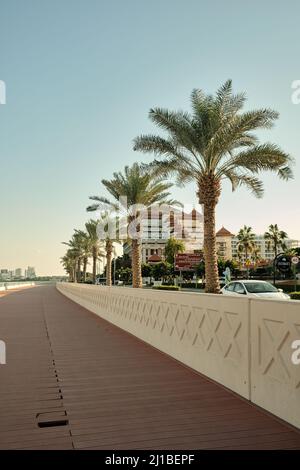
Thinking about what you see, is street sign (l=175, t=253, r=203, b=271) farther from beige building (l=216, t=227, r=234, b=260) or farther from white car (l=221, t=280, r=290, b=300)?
beige building (l=216, t=227, r=234, b=260)

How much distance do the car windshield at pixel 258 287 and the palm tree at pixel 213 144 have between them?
211 cm

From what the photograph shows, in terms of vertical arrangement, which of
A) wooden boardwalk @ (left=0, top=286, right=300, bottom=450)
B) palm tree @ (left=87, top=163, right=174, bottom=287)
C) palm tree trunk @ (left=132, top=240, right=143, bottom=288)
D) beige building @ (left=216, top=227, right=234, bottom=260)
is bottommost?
wooden boardwalk @ (left=0, top=286, right=300, bottom=450)

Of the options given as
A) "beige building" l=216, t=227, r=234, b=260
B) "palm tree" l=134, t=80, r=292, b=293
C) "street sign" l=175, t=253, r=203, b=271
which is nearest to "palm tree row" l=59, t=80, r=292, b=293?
"palm tree" l=134, t=80, r=292, b=293

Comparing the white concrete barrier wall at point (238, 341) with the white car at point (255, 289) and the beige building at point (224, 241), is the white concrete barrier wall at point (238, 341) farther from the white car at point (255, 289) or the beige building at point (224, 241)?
the beige building at point (224, 241)

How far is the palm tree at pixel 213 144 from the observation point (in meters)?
18.5

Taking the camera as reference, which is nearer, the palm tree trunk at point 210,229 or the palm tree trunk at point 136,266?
the palm tree trunk at point 210,229

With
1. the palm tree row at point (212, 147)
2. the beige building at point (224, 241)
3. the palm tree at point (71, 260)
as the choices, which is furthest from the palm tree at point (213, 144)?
the beige building at point (224, 241)

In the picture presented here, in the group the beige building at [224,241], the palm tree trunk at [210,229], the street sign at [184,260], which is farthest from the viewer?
the beige building at [224,241]

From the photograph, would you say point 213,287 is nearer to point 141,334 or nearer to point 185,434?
point 141,334

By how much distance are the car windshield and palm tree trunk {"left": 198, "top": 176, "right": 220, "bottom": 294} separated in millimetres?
2106

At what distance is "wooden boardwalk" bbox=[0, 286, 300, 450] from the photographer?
407 cm
